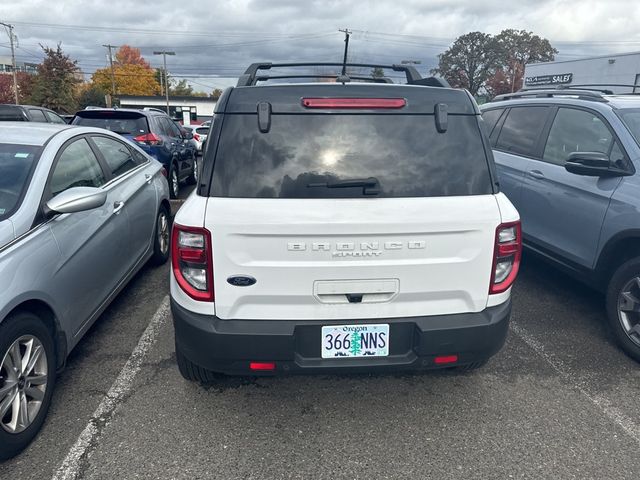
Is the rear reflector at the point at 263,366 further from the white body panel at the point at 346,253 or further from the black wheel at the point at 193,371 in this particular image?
the black wheel at the point at 193,371

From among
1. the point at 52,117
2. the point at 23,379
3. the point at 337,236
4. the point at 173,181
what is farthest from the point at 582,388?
the point at 52,117

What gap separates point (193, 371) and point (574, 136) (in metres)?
3.83

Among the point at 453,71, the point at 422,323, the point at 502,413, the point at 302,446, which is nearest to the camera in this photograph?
the point at 422,323

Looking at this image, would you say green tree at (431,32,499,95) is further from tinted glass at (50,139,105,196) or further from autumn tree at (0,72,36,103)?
tinted glass at (50,139,105,196)

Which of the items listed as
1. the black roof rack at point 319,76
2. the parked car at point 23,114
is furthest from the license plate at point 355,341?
the parked car at point 23,114

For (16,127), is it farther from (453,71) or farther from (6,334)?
(453,71)

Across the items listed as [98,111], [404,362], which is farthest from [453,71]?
[404,362]

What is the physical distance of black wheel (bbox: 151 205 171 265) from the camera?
5.05 m

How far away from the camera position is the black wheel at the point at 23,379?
7.60 ft

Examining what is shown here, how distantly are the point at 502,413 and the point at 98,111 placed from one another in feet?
26.3

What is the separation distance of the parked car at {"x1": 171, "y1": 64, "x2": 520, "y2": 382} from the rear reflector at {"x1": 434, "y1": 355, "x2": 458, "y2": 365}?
0.01 metres

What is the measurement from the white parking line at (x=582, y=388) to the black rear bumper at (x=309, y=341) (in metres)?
1.04

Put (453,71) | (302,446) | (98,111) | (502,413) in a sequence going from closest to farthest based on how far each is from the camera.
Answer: (302,446) → (502,413) → (98,111) → (453,71)

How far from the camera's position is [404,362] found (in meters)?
2.39
